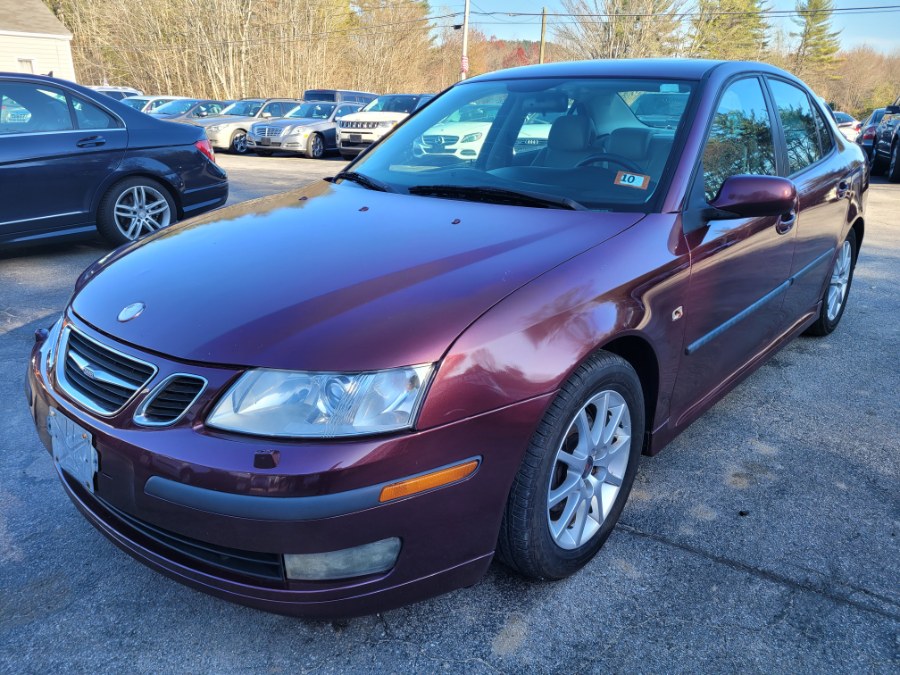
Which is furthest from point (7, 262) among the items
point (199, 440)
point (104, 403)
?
point (199, 440)

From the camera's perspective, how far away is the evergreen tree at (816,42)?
6681cm

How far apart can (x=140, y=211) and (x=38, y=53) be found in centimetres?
3084

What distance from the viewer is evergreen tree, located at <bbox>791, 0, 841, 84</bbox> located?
6681cm

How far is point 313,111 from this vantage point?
719 inches

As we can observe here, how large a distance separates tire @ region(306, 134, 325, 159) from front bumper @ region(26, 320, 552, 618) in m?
15.6

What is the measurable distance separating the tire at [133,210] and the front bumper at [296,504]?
459cm

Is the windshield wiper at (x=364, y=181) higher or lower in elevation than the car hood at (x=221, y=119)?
higher

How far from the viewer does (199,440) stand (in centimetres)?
161

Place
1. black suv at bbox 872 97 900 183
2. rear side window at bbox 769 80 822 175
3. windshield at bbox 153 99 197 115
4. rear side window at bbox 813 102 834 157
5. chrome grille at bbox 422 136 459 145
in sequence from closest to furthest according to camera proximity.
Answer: chrome grille at bbox 422 136 459 145 → rear side window at bbox 769 80 822 175 → rear side window at bbox 813 102 834 157 → black suv at bbox 872 97 900 183 → windshield at bbox 153 99 197 115

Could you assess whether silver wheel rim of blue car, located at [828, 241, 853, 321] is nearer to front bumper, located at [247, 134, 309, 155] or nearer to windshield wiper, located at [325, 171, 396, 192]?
windshield wiper, located at [325, 171, 396, 192]

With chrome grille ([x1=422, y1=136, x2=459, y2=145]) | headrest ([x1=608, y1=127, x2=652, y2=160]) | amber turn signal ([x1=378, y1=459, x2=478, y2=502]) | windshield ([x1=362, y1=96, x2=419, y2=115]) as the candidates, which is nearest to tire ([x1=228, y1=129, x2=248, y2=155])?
windshield ([x1=362, y1=96, x2=419, y2=115])

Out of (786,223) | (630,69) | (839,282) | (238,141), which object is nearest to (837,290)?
(839,282)

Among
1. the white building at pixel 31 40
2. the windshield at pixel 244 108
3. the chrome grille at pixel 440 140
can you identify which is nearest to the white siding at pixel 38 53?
the white building at pixel 31 40

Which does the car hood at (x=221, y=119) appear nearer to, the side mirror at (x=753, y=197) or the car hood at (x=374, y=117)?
the car hood at (x=374, y=117)
